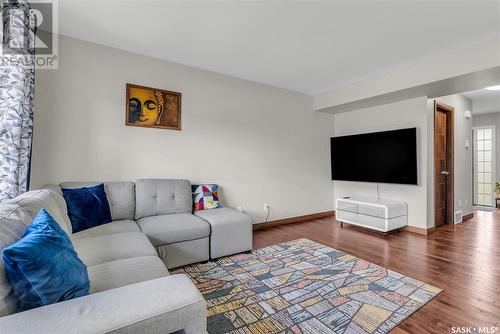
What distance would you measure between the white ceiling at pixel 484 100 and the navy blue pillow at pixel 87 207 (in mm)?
6038

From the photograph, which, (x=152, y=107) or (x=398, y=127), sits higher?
(x=152, y=107)

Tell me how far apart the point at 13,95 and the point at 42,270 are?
1.68 meters

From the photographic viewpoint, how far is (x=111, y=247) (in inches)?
70.1

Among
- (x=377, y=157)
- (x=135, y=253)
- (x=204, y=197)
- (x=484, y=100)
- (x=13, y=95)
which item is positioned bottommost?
(x=135, y=253)

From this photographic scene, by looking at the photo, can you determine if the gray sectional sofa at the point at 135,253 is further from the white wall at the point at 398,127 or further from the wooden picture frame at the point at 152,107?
the white wall at the point at 398,127

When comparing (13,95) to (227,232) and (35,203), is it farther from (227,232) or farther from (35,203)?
(227,232)

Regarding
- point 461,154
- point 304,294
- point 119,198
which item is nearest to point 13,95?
point 119,198

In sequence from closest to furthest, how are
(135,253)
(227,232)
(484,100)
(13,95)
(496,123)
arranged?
(135,253), (13,95), (227,232), (484,100), (496,123)

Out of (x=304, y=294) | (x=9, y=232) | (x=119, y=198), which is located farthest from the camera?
(x=119, y=198)

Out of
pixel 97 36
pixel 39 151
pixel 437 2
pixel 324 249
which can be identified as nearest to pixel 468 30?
pixel 437 2

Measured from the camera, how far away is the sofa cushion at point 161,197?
2.69m

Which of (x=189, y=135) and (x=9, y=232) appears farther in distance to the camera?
(x=189, y=135)

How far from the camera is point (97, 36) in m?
2.58

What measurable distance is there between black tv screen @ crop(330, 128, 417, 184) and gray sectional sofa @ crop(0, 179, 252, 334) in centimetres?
247
